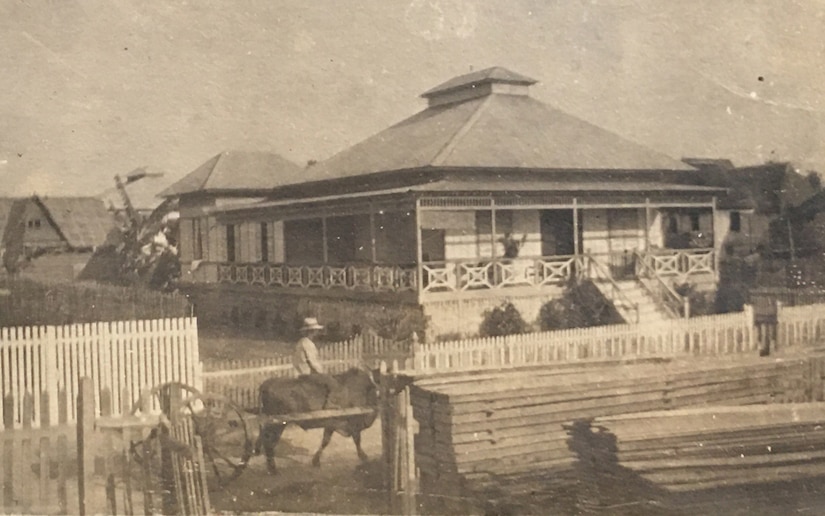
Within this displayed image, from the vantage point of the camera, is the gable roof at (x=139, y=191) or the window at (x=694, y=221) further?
the gable roof at (x=139, y=191)

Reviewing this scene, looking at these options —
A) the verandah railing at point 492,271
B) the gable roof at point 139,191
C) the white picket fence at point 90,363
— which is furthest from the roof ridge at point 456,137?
the white picket fence at point 90,363

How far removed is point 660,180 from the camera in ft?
16.0

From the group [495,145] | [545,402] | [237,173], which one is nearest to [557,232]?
[495,145]

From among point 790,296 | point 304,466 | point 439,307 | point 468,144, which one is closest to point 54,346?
point 304,466

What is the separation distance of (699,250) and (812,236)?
635mm

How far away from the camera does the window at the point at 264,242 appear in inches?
196

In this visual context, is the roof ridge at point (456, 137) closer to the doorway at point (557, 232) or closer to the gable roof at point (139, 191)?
the doorway at point (557, 232)

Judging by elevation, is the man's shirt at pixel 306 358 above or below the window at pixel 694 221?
below

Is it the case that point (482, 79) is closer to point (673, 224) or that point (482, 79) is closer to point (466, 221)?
point (466, 221)

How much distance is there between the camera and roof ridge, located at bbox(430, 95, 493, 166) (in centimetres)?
479

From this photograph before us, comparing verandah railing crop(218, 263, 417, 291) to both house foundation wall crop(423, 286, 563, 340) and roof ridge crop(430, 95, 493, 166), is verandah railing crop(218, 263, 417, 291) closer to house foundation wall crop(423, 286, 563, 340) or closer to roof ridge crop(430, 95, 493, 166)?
house foundation wall crop(423, 286, 563, 340)

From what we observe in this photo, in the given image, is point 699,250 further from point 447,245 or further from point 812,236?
point 447,245

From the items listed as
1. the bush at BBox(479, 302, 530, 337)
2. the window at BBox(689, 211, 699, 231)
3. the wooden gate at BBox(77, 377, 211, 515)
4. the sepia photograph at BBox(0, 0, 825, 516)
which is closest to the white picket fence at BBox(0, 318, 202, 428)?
the sepia photograph at BBox(0, 0, 825, 516)

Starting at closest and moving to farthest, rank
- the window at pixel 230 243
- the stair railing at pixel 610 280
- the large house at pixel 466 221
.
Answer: the stair railing at pixel 610 280 → the large house at pixel 466 221 → the window at pixel 230 243
